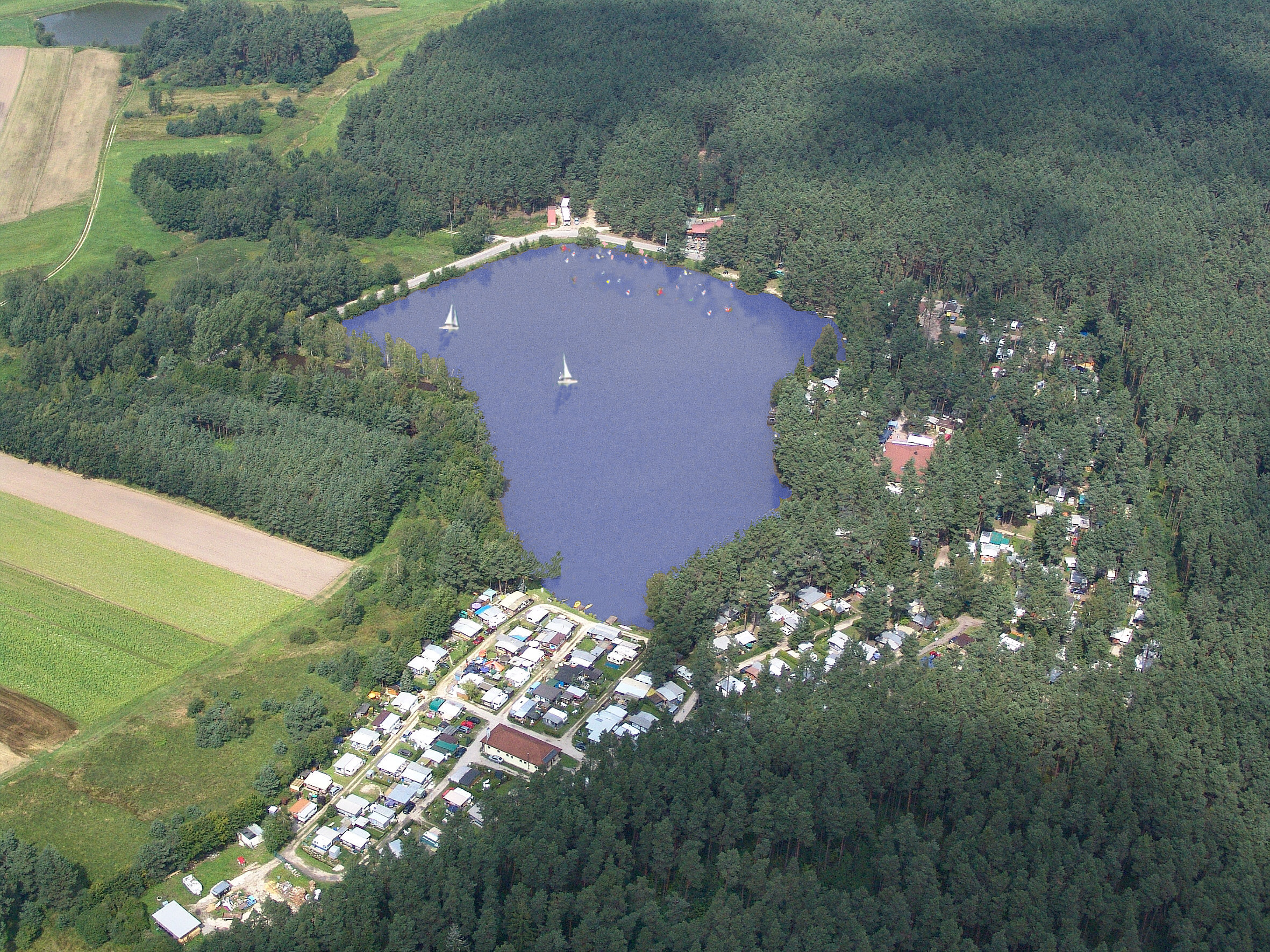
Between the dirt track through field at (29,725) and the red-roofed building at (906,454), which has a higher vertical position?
the red-roofed building at (906,454)

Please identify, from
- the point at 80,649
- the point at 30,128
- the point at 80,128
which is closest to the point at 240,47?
the point at 80,128

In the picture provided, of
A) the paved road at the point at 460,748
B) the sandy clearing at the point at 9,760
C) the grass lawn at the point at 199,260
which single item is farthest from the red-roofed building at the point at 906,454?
the grass lawn at the point at 199,260

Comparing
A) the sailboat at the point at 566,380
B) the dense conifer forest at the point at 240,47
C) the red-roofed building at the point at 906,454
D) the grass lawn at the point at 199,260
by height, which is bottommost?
the grass lawn at the point at 199,260

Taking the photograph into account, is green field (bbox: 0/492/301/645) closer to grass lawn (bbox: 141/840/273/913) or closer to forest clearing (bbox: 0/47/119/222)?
grass lawn (bbox: 141/840/273/913)

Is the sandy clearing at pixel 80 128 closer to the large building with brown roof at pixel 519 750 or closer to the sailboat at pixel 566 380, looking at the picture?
the sailboat at pixel 566 380

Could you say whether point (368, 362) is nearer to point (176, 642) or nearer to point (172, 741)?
point (176, 642)
